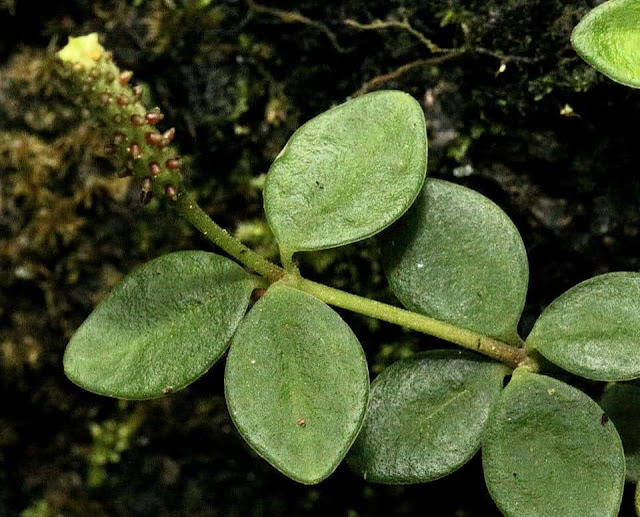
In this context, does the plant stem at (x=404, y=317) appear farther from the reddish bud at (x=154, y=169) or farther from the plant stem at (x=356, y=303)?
the reddish bud at (x=154, y=169)

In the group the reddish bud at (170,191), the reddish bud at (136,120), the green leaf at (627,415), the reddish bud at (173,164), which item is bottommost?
the green leaf at (627,415)

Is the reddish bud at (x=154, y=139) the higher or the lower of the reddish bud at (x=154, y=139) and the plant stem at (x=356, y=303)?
the higher

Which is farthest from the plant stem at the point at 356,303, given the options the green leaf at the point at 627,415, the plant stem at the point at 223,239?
the green leaf at the point at 627,415

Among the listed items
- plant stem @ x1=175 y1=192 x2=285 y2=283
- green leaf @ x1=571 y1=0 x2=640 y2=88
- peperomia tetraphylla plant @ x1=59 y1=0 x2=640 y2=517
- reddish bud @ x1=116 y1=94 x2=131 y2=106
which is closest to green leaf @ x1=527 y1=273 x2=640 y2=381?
peperomia tetraphylla plant @ x1=59 y1=0 x2=640 y2=517

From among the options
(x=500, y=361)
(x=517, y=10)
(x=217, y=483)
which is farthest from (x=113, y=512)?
(x=517, y=10)

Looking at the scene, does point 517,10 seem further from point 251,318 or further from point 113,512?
point 113,512

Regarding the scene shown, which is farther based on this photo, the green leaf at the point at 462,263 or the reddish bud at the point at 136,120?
the green leaf at the point at 462,263

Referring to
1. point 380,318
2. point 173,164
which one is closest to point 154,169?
point 173,164
